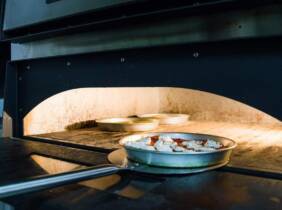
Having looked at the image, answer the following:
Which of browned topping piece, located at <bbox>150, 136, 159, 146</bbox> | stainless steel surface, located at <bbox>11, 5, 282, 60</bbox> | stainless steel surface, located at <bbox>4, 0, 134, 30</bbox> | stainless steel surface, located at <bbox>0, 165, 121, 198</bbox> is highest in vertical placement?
stainless steel surface, located at <bbox>4, 0, 134, 30</bbox>

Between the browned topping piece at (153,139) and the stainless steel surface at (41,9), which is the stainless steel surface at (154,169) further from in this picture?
the stainless steel surface at (41,9)

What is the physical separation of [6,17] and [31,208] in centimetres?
76

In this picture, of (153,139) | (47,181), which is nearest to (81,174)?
(47,181)

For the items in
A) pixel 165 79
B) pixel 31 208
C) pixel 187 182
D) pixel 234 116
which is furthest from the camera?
pixel 234 116

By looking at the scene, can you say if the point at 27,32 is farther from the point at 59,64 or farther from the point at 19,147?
the point at 19,147

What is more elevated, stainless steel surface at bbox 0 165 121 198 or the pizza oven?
the pizza oven

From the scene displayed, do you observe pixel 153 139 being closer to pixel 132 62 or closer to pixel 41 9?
pixel 132 62

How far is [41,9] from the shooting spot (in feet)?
3.14

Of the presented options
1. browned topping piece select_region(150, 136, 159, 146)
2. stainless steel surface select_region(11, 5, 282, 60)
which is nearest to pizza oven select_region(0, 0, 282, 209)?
stainless steel surface select_region(11, 5, 282, 60)

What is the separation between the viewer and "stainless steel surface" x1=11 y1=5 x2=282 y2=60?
639mm

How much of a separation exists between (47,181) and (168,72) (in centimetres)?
42

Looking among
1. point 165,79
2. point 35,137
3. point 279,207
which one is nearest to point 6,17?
point 35,137

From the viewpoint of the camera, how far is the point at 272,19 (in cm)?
63

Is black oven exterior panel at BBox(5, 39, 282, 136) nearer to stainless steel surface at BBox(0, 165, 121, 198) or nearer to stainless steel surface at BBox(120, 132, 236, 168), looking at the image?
stainless steel surface at BBox(120, 132, 236, 168)
